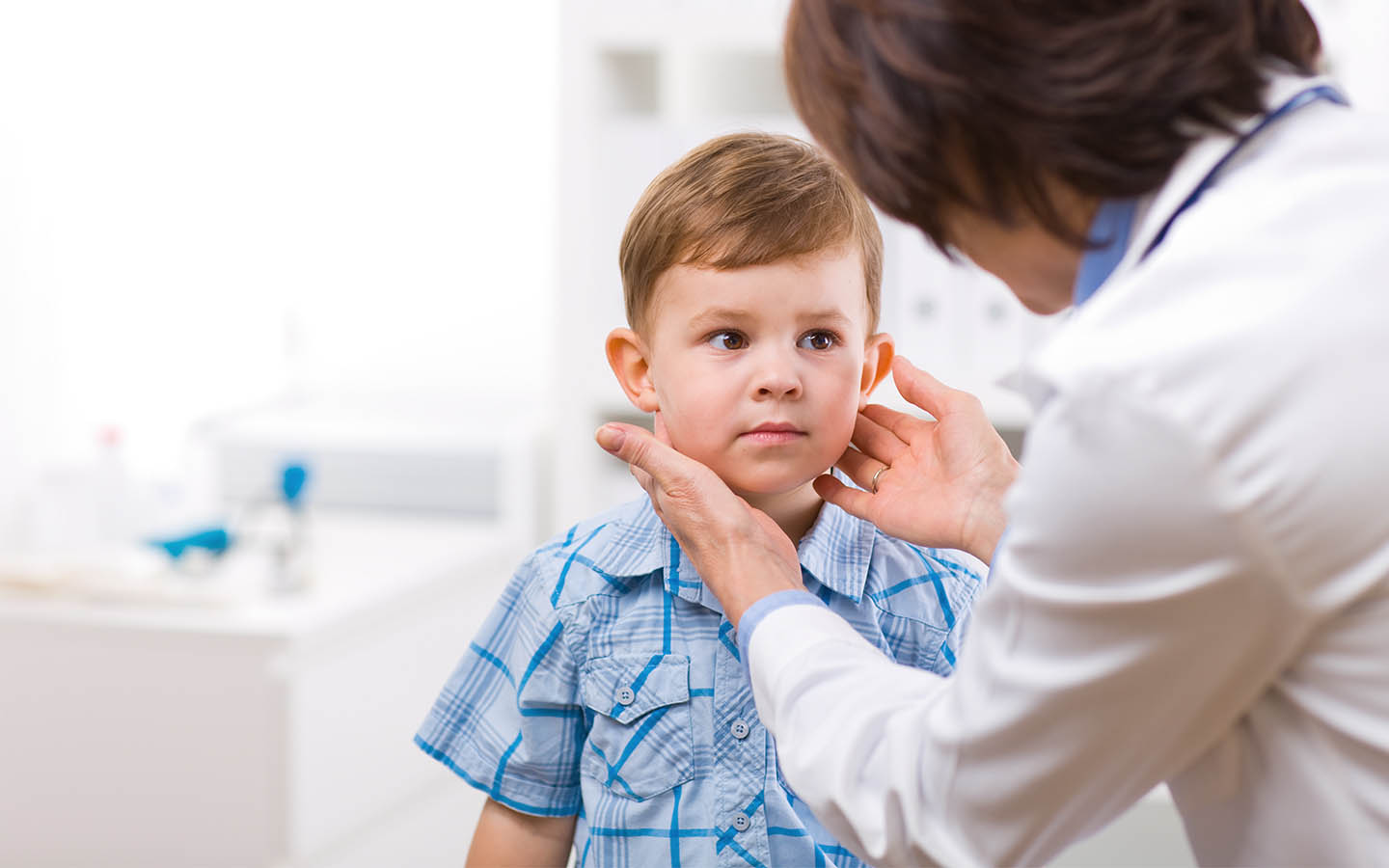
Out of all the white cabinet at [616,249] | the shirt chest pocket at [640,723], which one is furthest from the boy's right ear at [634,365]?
the white cabinet at [616,249]

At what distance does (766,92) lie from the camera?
Result: 7.08 feet

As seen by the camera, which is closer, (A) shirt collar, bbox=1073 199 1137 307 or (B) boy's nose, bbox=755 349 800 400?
(A) shirt collar, bbox=1073 199 1137 307

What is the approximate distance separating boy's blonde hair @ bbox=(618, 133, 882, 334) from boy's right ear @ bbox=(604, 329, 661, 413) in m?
0.02

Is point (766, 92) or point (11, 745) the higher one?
point (766, 92)

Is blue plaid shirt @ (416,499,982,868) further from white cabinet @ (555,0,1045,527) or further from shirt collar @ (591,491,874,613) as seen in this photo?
white cabinet @ (555,0,1045,527)

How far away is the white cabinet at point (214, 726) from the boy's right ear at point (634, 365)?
0.97 m

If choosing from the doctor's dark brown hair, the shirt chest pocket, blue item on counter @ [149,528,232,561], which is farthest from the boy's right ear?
blue item on counter @ [149,528,232,561]

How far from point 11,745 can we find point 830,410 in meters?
1.65

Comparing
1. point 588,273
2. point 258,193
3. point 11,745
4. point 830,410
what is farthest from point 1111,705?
point 258,193

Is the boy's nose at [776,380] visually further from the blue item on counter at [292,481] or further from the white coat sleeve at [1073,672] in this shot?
the blue item on counter at [292,481]

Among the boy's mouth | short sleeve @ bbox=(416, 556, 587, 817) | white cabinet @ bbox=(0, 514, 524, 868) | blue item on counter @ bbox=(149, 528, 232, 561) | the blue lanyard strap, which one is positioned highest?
the blue lanyard strap

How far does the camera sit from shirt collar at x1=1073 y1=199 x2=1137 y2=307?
2.35ft

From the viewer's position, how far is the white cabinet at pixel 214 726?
1852 mm

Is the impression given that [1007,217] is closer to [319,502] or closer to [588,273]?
[588,273]
